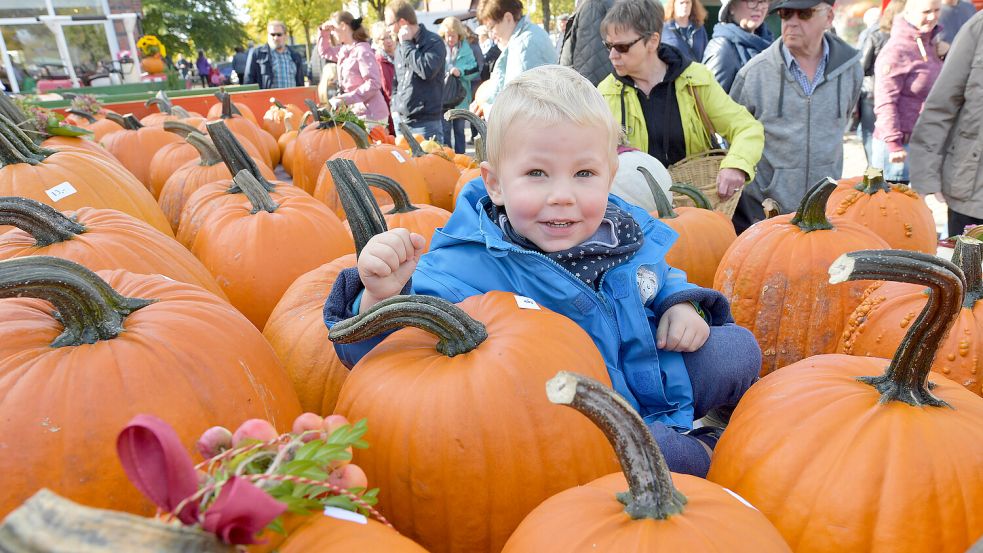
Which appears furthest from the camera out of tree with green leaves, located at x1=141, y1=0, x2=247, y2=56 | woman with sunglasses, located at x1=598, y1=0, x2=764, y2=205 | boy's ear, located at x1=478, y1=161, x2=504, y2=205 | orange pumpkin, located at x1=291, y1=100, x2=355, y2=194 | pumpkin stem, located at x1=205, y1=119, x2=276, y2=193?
tree with green leaves, located at x1=141, y1=0, x2=247, y2=56

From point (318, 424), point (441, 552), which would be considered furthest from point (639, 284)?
point (318, 424)

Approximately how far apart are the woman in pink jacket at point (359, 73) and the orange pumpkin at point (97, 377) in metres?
7.03

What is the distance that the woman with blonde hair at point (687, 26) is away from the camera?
6234mm

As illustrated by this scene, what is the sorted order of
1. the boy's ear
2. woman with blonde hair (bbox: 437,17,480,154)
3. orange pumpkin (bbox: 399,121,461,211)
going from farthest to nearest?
woman with blonde hair (bbox: 437,17,480,154) < orange pumpkin (bbox: 399,121,461,211) < the boy's ear

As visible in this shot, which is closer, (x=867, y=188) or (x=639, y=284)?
(x=639, y=284)

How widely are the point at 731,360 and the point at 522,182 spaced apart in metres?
0.85

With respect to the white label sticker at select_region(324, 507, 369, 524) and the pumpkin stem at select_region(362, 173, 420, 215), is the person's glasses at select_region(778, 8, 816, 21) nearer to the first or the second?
the pumpkin stem at select_region(362, 173, 420, 215)

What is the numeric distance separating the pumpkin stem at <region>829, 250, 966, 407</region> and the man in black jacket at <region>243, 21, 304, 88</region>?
41.9 feet

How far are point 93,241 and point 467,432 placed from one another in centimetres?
142

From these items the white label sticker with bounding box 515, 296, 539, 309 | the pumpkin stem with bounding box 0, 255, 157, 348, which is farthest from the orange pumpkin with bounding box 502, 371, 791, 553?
the pumpkin stem with bounding box 0, 255, 157, 348

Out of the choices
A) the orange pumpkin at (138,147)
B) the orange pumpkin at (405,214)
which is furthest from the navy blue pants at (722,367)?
the orange pumpkin at (138,147)

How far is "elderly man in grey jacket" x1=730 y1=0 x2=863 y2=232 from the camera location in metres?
4.28

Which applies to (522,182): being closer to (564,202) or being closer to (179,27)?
(564,202)

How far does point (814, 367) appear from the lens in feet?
5.08
